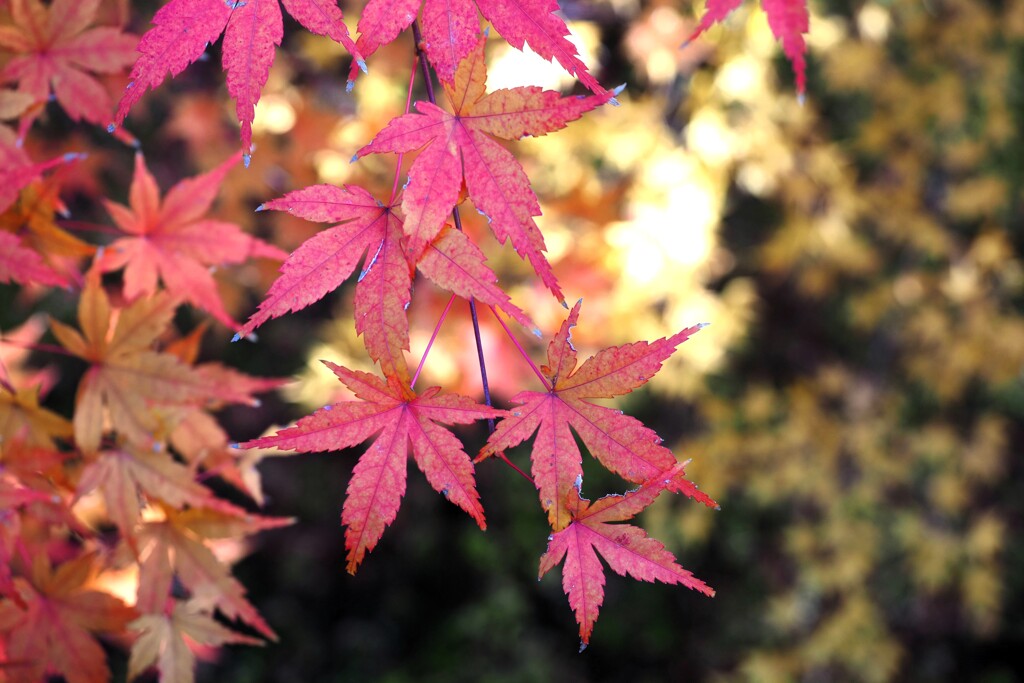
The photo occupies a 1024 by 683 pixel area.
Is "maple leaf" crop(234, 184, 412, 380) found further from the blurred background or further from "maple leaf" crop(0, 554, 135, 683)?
the blurred background

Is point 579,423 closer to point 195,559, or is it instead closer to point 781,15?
point 781,15

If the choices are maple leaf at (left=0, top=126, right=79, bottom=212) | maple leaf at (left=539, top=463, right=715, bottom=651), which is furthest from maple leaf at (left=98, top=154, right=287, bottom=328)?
maple leaf at (left=539, top=463, right=715, bottom=651)

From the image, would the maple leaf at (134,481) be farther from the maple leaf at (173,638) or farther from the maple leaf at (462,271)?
the maple leaf at (462,271)

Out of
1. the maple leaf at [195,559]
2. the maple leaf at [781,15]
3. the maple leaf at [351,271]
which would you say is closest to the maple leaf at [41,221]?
the maple leaf at [195,559]

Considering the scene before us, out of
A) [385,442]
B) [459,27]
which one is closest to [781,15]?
[459,27]

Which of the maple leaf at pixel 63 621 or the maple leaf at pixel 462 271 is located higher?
→ the maple leaf at pixel 462 271

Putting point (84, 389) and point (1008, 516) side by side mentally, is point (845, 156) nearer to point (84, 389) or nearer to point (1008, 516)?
point (1008, 516)

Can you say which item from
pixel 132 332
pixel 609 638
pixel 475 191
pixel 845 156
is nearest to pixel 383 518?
pixel 475 191
